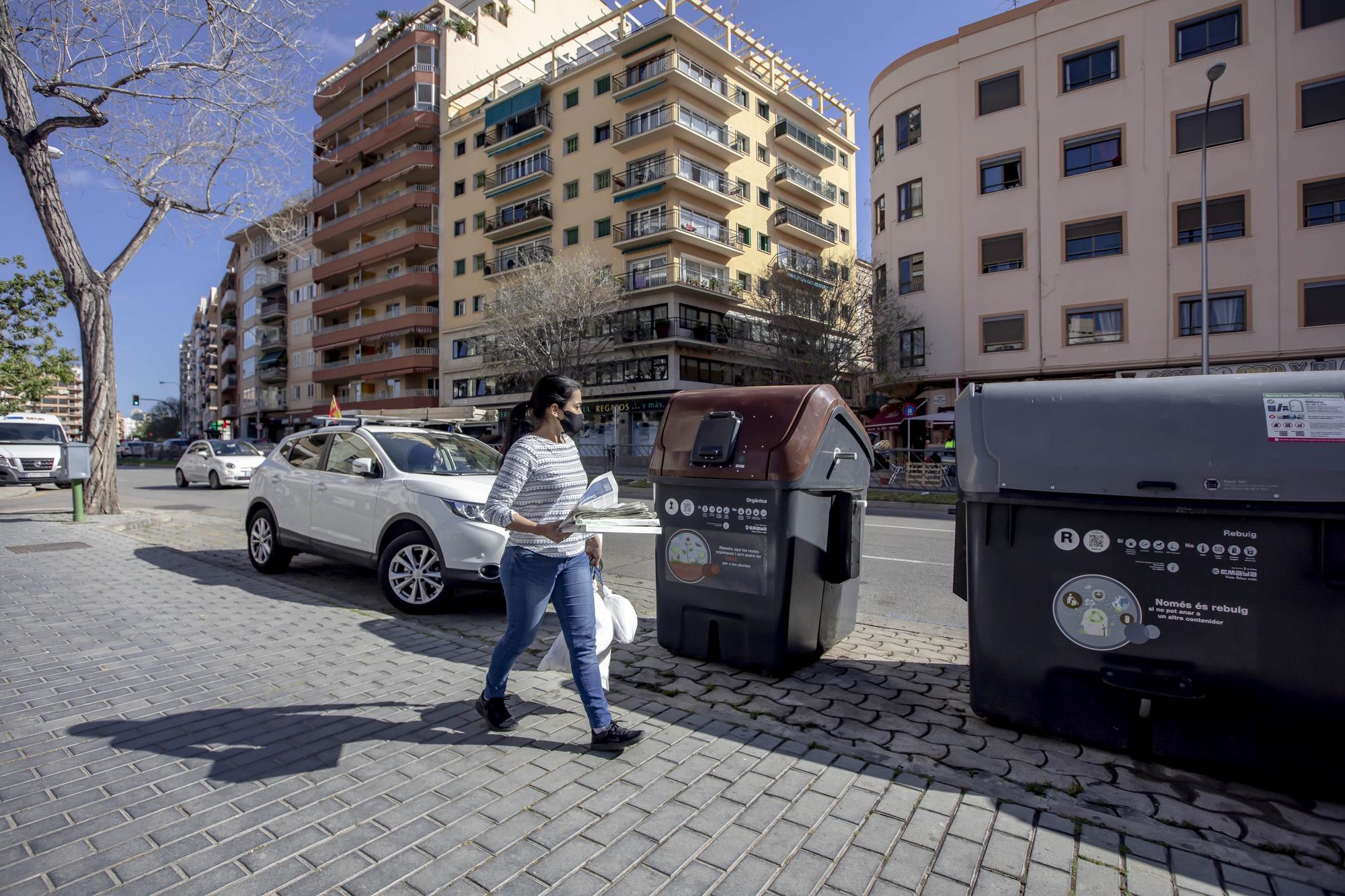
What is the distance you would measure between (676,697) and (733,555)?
2.86 ft

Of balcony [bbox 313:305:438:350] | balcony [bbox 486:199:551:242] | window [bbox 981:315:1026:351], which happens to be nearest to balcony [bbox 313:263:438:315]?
balcony [bbox 313:305:438:350]

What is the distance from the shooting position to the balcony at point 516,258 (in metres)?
39.8

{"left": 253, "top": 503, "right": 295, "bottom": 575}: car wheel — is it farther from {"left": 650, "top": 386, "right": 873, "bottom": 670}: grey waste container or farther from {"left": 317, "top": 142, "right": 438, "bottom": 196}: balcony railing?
{"left": 317, "top": 142, "right": 438, "bottom": 196}: balcony railing

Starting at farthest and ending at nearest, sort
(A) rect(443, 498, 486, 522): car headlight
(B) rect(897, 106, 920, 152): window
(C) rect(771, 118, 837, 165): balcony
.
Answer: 1. (C) rect(771, 118, 837, 165): balcony
2. (B) rect(897, 106, 920, 152): window
3. (A) rect(443, 498, 486, 522): car headlight

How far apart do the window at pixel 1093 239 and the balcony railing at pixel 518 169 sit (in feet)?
89.5

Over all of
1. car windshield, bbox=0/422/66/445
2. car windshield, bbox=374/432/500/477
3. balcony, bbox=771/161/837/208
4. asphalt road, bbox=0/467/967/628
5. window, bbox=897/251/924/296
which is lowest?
asphalt road, bbox=0/467/967/628

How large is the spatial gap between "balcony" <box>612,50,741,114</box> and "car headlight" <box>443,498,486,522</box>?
114 feet

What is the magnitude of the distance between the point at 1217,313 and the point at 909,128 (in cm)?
1411

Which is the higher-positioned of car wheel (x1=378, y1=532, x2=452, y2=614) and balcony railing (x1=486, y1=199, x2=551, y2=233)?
balcony railing (x1=486, y1=199, x2=551, y2=233)

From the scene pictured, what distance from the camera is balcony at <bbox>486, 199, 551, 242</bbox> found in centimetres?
4053

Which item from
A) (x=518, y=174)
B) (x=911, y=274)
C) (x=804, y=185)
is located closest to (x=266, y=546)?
(x=911, y=274)

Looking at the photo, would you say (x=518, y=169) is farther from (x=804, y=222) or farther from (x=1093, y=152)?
(x=1093, y=152)

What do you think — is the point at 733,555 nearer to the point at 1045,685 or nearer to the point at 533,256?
the point at 1045,685

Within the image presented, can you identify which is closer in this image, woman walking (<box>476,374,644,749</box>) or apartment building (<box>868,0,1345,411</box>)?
woman walking (<box>476,374,644,749</box>)
